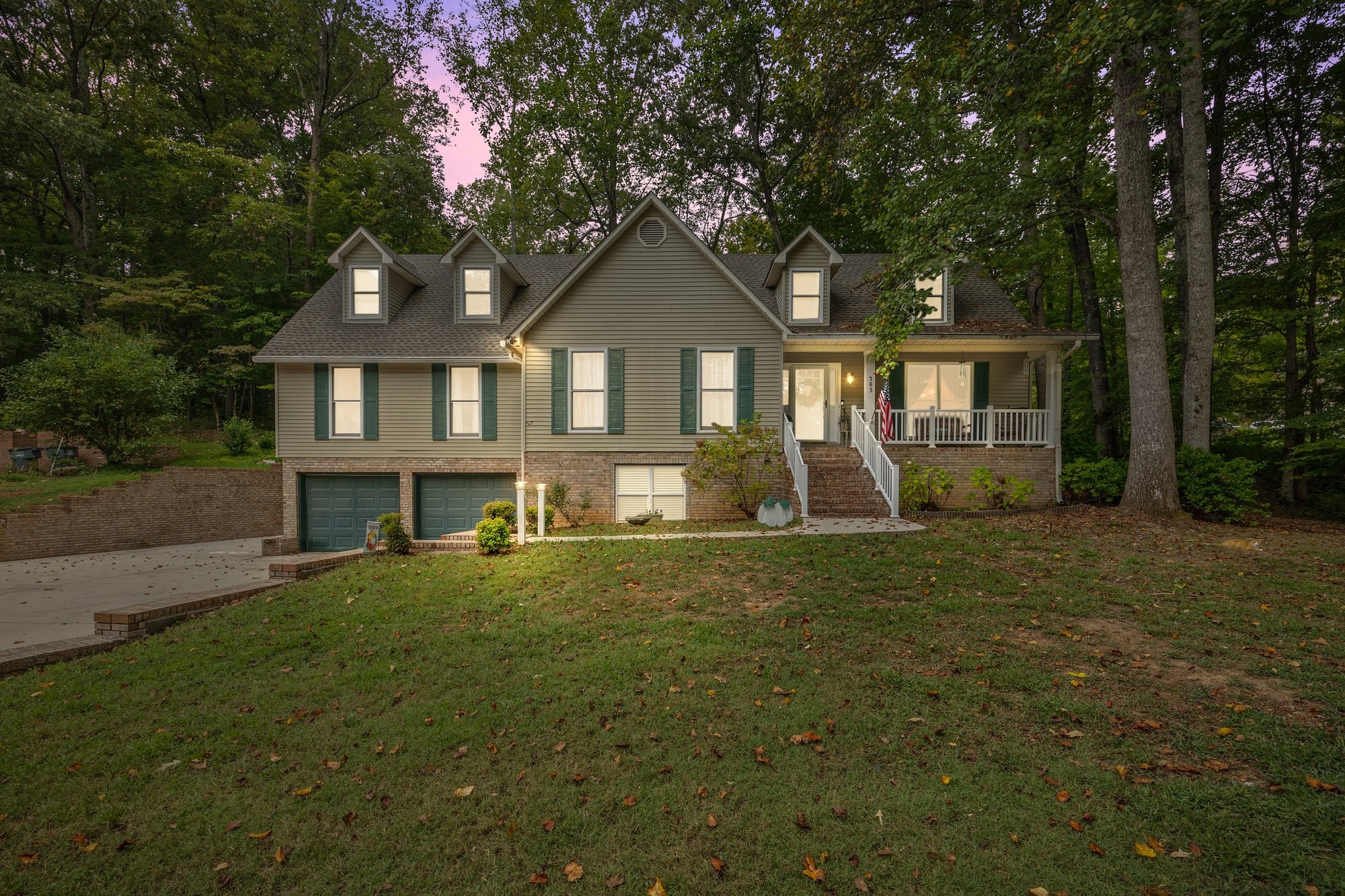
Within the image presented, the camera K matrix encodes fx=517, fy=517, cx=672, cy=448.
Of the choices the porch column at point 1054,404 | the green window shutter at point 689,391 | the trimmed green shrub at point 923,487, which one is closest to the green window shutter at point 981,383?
the porch column at point 1054,404

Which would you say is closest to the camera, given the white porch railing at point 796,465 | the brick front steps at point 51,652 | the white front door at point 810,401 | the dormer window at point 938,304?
the brick front steps at point 51,652

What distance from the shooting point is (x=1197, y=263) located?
10492mm

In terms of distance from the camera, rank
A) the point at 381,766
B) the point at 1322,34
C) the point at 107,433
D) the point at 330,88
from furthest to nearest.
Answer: the point at 330,88 → the point at 107,433 → the point at 1322,34 → the point at 381,766

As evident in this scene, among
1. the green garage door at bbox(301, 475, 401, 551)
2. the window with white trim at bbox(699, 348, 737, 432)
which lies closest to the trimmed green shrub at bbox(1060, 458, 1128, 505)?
the window with white trim at bbox(699, 348, 737, 432)

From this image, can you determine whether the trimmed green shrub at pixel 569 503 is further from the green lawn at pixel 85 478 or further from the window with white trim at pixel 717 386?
the green lawn at pixel 85 478

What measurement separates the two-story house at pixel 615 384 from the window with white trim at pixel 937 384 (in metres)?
0.04

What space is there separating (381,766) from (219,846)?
0.86 m

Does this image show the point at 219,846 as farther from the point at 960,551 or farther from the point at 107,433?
the point at 107,433

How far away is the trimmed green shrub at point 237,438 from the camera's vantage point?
54.5ft

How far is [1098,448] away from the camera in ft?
48.1

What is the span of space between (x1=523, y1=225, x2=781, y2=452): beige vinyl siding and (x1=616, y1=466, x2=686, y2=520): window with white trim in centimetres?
60

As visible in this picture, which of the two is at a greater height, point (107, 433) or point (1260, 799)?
point (107, 433)

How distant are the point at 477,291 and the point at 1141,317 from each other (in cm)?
1520

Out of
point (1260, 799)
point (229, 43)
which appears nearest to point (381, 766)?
point (1260, 799)
